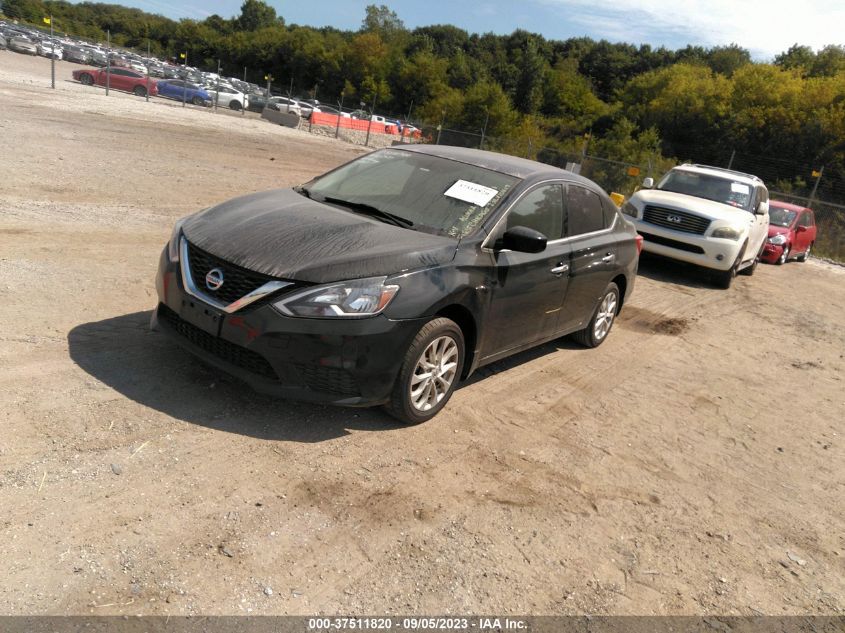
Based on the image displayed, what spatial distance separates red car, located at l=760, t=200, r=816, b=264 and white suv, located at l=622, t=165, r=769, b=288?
3208 mm

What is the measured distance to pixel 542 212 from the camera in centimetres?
551

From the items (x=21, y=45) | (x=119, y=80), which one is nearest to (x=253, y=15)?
(x=21, y=45)

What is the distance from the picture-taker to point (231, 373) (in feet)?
13.4

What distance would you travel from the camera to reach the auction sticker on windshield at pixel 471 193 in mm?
5090

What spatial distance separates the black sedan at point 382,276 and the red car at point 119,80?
3615cm

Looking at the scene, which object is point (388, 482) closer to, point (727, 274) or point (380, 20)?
point (727, 274)

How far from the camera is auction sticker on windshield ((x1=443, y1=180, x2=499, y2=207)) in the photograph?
5090mm

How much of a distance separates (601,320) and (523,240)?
2553 millimetres

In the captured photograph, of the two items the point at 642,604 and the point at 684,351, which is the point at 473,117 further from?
the point at 642,604

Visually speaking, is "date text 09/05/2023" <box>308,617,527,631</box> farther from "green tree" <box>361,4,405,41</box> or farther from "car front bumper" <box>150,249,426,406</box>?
"green tree" <box>361,4,405,41</box>

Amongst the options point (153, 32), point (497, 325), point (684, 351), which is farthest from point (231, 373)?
point (153, 32)

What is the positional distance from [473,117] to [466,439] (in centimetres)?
3924

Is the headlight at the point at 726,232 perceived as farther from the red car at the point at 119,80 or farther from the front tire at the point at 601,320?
the red car at the point at 119,80

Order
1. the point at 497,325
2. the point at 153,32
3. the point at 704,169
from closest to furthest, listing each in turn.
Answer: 1. the point at 497,325
2. the point at 704,169
3. the point at 153,32
